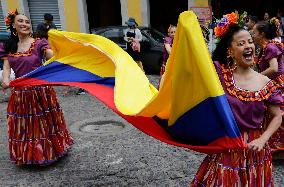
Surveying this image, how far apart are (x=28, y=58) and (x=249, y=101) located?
9.22ft

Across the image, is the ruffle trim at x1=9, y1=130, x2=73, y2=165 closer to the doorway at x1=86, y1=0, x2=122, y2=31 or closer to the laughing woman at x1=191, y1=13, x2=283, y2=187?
the laughing woman at x1=191, y1=13, x2=283, y2=187

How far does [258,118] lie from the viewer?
2.76 m

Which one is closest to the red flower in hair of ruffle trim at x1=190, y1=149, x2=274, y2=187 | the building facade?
ruffle trim at x1=190, y1=149, x2=274, y2=187

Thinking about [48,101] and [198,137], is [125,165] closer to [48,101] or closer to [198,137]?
[48,101]

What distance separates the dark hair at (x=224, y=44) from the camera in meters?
2.88

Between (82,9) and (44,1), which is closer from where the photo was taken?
(82,9)

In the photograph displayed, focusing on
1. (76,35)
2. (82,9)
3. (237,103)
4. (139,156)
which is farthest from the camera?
(82,9)

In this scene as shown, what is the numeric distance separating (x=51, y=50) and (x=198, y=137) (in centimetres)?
253

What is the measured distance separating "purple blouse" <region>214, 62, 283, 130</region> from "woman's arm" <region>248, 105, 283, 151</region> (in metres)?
0.06

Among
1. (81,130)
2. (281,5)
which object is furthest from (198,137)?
(281,5)

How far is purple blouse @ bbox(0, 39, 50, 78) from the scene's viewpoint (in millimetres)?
4570

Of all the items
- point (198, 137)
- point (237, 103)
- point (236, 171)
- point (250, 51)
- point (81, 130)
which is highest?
point (250, 51)

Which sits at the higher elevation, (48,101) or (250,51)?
(250,51)

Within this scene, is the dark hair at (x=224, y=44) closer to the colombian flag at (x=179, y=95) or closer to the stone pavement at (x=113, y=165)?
the colombian flag at (x=179, y=95)
